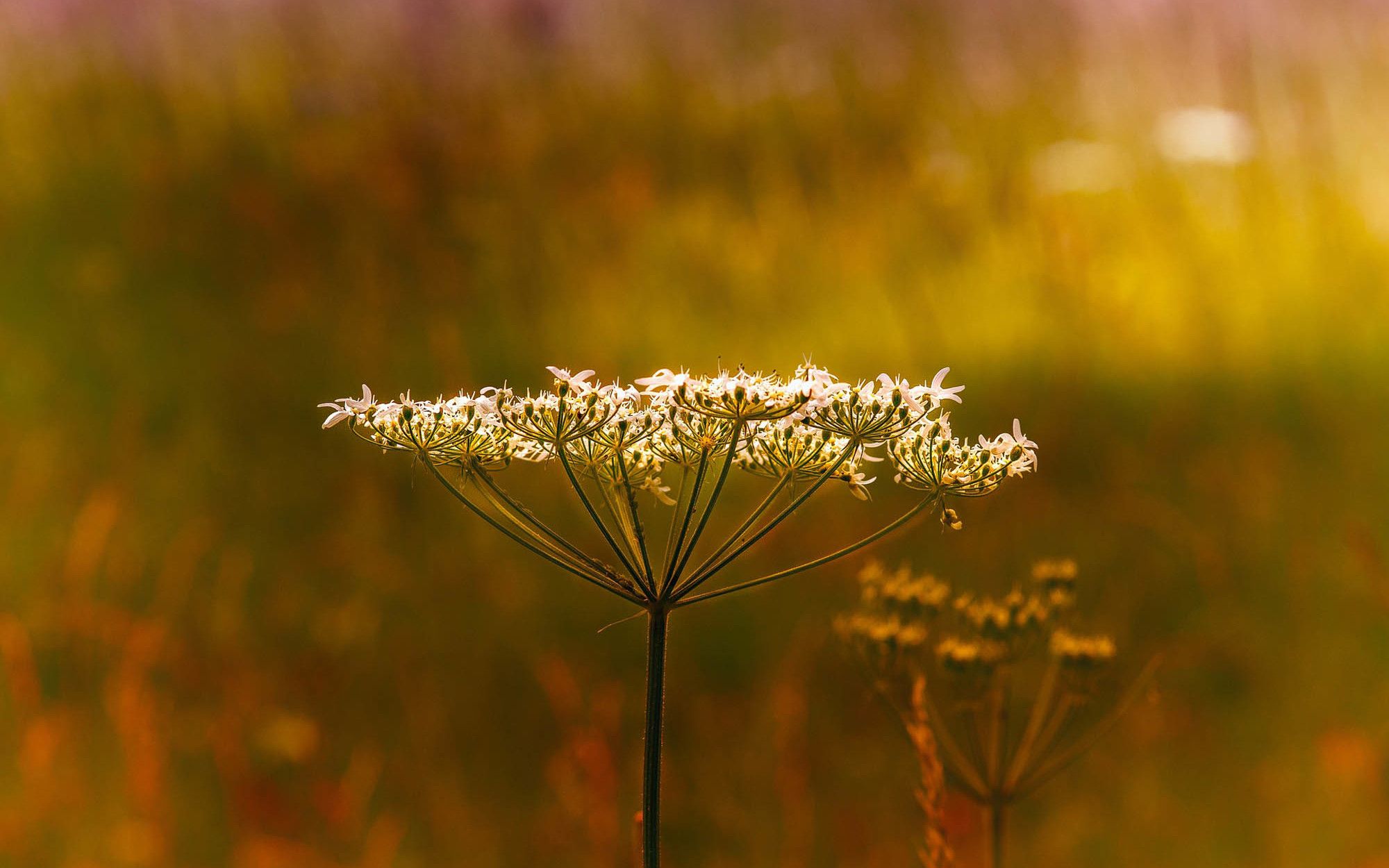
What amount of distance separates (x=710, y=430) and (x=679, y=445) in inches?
5.7

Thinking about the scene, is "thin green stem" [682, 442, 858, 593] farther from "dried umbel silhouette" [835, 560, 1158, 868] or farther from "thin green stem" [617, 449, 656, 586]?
"dried umbel silhouette" [835, 560, 1158, 868]

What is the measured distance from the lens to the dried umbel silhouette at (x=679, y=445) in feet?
5.63

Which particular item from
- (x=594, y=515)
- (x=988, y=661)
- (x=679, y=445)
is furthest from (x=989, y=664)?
(x=594, y=515)

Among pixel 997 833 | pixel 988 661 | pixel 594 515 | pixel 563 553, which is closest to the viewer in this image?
pixel 594 515

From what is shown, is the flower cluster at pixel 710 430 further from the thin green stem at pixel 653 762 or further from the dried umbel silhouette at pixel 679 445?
the thin green stem at pixel 653 762

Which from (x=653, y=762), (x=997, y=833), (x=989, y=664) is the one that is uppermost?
(x=989, y=664)

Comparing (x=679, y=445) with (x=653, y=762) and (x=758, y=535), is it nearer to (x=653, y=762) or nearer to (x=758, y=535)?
(x=758, y=535)

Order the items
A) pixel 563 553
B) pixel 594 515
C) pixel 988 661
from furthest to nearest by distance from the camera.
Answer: pixel 988 661
pixel 563 553
pixel 594 515

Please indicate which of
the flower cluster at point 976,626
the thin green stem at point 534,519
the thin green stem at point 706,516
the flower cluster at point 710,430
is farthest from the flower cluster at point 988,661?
A: the thin green stem at point 534,519

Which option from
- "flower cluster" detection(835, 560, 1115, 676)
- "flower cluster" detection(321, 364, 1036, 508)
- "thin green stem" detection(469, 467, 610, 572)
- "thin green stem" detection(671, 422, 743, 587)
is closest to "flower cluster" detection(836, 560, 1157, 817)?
"flower cluster" detection(835, 560, 1115, 676)

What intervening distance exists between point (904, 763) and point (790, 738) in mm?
513

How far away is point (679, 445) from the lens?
78.6 inches

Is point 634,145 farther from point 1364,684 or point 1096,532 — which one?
point 1364,684

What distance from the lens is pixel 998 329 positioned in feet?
15.5
